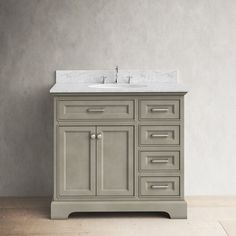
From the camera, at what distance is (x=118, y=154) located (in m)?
4.38

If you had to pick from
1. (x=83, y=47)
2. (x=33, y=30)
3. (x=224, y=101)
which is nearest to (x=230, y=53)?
(x=224, y=101)

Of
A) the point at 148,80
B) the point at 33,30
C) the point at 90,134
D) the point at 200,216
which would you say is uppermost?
the point at 33,30

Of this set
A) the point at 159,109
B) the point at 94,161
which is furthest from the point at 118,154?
the point at 159,109

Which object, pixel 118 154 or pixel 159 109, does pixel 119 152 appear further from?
pixel 159 109

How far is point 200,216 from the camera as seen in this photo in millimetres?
4418

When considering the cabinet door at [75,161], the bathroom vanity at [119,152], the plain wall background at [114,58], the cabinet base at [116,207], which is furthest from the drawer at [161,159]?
the plain wall background at [114,58]

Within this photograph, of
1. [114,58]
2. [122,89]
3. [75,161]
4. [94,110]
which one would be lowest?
[75,161]


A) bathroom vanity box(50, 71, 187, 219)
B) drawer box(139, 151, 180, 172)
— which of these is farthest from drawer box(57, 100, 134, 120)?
drawer box(139, 151, 180, 172)

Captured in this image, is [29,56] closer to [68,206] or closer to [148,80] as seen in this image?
[148,80]

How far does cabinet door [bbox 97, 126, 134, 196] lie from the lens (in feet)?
14.3

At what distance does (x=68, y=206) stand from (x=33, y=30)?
1.38 m

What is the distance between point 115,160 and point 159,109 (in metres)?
0.46

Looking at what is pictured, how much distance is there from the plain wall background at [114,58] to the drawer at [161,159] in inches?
23.4

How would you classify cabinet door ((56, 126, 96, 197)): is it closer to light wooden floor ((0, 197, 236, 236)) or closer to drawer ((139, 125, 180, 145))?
light wooden floor ((0, 197, 236, 236))
